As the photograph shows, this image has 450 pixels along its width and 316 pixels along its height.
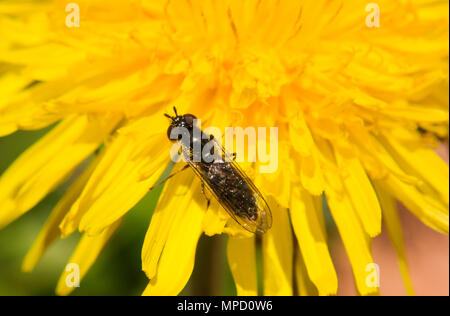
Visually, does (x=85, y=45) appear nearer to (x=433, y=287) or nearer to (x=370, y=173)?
(x=370, y=173)

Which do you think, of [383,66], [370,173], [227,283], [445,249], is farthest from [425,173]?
[445,249]

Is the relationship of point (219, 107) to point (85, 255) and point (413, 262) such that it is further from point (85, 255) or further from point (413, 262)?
point (413, 262)

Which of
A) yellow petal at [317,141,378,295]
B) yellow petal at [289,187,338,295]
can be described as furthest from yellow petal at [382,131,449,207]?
yellow petal at [289,187,338,295]

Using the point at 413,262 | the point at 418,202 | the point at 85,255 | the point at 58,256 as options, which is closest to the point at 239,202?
the point at 85,255

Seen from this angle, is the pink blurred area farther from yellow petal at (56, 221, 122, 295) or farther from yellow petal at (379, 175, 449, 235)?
yellow petal at (56, 221, 122, 295)

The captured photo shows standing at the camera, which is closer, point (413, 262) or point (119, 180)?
point (119, 180)
